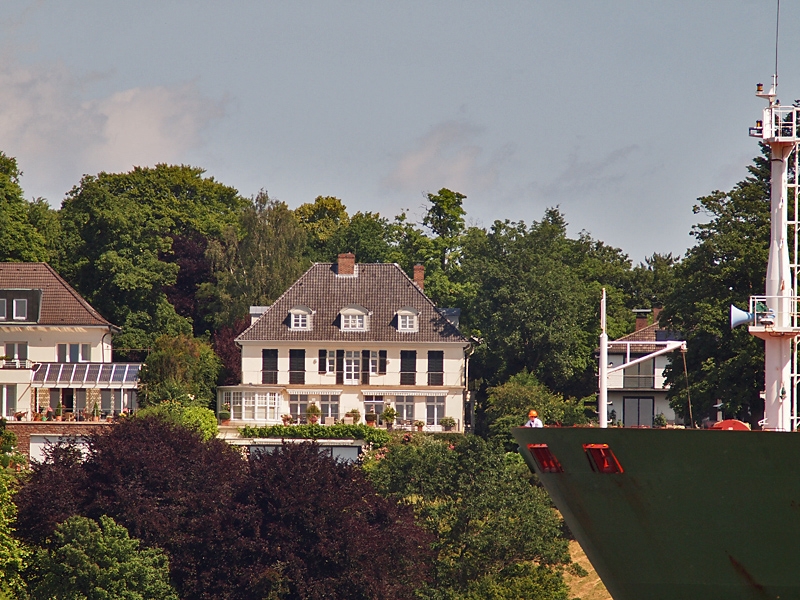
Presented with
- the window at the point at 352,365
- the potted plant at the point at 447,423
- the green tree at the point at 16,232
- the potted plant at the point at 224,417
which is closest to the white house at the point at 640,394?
the potted plant at the point at 447,423

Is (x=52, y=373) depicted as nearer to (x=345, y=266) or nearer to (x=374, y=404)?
(x=374, y=404)

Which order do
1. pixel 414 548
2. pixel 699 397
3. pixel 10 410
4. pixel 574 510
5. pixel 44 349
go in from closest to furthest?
pixel 574 510 → pixel 414 548 → pixel 699 397 → pixel 10 410 → pixel 44 349

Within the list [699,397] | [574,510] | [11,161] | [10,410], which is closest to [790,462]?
[574,510]

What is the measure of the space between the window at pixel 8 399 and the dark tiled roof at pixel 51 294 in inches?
243

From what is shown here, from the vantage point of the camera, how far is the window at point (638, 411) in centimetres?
8100

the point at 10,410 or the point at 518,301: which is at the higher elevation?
the point at 518,301

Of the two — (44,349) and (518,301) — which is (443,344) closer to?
(518,301)

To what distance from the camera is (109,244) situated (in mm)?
89188

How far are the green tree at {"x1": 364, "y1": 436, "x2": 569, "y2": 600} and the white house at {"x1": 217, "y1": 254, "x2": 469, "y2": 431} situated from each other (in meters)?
21.0

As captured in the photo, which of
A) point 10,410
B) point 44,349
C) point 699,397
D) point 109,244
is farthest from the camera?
point 109,244

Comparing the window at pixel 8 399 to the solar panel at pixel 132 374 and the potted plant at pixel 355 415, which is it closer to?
the solar panel at pixel 132 374

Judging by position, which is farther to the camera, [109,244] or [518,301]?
[109,244]

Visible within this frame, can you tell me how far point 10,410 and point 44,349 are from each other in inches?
269

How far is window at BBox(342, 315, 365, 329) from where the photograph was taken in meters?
81.2
